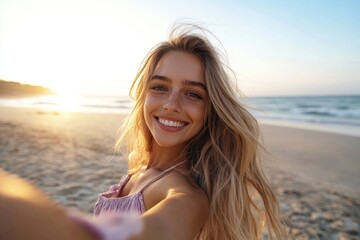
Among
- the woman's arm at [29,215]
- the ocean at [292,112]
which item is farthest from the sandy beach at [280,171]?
the woman's arm at [29,215]

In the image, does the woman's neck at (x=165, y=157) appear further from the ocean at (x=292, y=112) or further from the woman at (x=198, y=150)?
the ocean at (x=292, y=112)

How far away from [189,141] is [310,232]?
2640 mm

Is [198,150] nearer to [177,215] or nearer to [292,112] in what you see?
[177,215]

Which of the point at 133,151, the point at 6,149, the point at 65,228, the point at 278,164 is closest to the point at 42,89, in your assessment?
the point at 6,149

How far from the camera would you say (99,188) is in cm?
533

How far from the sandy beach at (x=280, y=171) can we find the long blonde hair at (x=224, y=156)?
0.52 metres

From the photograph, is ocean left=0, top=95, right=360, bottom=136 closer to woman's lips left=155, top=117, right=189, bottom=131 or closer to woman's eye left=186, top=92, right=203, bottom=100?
woman's eye left=186, top=92, right=203, bottom=100

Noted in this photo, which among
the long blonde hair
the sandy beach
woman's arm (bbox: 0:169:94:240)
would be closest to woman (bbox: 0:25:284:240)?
the long blonde hair

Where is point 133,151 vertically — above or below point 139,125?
below

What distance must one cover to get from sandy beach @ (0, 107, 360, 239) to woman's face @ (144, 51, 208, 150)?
0.82 m

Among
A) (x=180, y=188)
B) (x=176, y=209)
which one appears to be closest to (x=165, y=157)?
(x=180, y=188)

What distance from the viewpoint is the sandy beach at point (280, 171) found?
4.56 m

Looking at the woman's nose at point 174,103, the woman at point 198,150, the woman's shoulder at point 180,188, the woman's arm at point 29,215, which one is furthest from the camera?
the woman's nose at point 174,103

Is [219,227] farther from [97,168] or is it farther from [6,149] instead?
[6,149]
